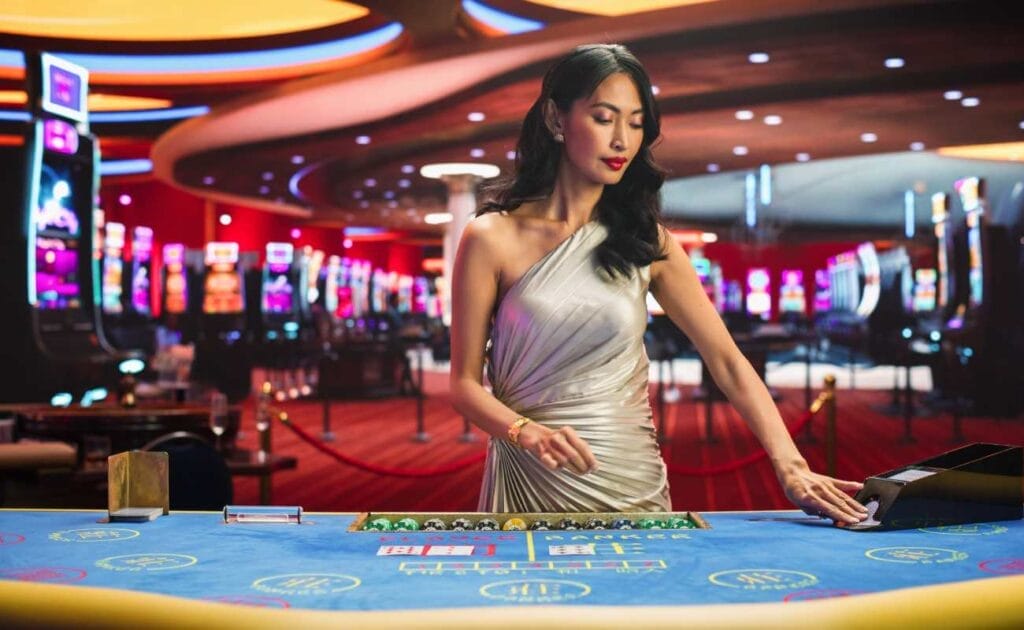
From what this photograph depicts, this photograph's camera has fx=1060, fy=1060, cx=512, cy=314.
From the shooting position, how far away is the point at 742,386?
74.9 inches

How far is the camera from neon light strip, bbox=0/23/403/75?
401 inches

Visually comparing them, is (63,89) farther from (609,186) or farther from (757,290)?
(757,290)

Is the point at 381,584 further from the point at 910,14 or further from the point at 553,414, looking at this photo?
the point at 910,14

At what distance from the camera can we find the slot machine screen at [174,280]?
16484 mm

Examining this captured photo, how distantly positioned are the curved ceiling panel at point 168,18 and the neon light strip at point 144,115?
2595 mm

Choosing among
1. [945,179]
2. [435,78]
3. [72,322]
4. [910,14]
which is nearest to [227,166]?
[435,78]

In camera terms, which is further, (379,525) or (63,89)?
(63,89)

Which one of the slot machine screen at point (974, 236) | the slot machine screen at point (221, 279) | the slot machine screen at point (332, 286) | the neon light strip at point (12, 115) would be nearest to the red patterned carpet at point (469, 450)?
the slot machine screen at point (974, 236)

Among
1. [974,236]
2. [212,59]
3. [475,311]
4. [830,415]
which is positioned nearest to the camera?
[475,311]

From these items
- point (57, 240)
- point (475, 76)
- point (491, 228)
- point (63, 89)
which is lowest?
point (491, 228)

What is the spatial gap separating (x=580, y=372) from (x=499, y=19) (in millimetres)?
7400

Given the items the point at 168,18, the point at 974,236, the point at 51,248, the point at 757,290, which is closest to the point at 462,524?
the point at 51,248

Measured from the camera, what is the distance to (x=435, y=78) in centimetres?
951

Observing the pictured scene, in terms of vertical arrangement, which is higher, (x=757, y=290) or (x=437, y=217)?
(x=437, y=217)
